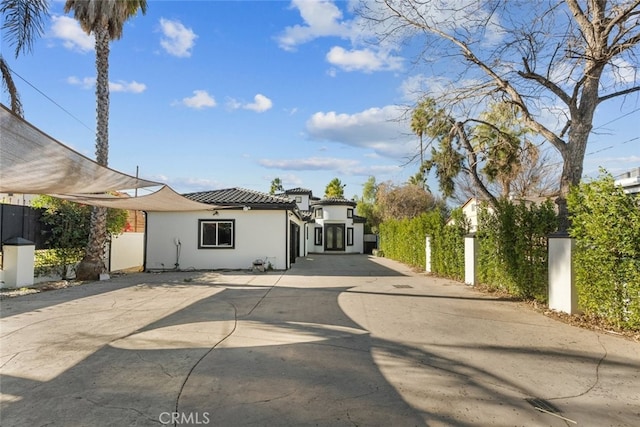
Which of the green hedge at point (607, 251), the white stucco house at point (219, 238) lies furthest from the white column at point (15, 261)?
the green hedge at point (607, 251)

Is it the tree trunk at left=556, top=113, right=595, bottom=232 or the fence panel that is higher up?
the tree trunk at left=556, top=113, right=595, bottom=232

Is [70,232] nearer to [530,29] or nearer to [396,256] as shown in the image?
[530,29]

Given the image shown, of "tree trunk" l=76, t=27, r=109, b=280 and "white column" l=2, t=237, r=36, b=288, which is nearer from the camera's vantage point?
"white column" l=2, t=237, r=36, b=288

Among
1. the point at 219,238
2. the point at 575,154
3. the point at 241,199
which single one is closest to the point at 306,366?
the point at 575,154

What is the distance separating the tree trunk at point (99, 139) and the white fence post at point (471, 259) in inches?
436

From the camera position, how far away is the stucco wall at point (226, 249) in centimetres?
1448

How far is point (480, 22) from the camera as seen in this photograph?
317 inches

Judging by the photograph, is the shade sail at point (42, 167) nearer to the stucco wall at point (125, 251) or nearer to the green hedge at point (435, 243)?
the stucco wall at point (125, 251)

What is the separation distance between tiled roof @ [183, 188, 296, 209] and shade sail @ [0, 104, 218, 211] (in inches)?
246

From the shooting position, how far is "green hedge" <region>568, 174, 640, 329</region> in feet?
16.6

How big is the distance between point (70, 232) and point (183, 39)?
680 centimetres

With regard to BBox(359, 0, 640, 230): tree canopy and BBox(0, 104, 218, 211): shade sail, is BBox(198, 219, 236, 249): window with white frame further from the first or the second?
BBox(359, 0, 640, 230): tree canopy

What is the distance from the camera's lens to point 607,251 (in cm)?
544

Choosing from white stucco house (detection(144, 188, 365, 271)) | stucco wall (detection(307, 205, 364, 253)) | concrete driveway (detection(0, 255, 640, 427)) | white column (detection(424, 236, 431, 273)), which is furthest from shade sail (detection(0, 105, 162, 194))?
stucco wall (detection(307, 205, 364, 253))
